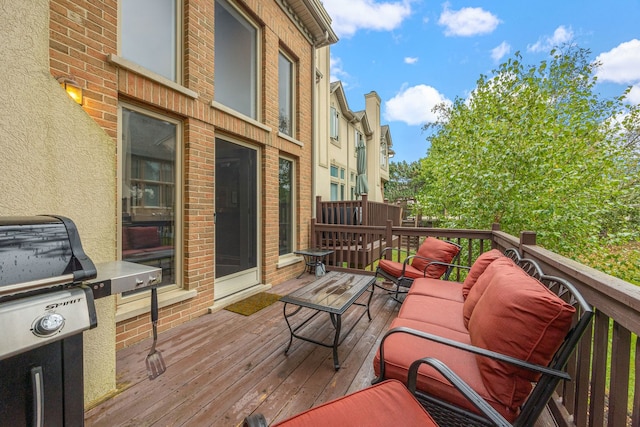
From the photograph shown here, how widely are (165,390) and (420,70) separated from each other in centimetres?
1728

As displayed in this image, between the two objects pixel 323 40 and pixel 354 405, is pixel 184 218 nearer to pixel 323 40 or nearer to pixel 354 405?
pixel 354 405

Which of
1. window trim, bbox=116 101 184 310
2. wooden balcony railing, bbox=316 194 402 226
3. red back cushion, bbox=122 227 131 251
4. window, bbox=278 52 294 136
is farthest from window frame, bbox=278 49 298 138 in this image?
red back cushion, bbox=122 227 131 251

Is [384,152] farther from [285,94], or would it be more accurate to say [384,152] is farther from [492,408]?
[492,408]

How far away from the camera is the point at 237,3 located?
3768 mm

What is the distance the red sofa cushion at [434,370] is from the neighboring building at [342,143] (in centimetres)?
545

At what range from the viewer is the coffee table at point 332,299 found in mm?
2156

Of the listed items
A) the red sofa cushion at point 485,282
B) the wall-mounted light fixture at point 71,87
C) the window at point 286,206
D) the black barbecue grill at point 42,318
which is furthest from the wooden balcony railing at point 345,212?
the black barbecue grill at point 42,318

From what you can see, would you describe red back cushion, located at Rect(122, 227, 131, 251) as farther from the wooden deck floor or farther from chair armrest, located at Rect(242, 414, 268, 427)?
chair armrest, located at Rect(242, 414, 268, 427)

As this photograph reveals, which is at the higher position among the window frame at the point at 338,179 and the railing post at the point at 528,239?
the window frame at the point at 338,179

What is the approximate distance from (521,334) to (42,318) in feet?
6.40

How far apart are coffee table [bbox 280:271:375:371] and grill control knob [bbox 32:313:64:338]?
1515 millimetres

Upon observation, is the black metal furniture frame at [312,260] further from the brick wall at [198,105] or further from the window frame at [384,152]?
the window frame at [384,152]

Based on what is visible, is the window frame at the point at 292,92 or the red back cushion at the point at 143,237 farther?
the window frame at the point at 292,92

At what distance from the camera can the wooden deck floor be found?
1.67 meters
